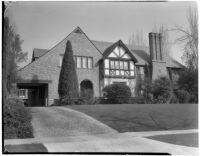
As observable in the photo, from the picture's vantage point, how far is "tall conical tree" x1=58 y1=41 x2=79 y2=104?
16.0 metres

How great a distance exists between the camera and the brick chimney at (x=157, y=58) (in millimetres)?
20683

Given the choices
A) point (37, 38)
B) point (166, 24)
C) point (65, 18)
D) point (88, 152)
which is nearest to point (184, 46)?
point (166, 24)

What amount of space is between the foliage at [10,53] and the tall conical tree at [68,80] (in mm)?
4669

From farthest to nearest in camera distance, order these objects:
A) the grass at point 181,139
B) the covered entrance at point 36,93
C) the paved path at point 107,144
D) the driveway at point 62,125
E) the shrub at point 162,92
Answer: the shrub at point 162,92 → the covered entrance at point 36,93 → the driveway at point 62,125 → the grass at point 181,139 → the paved path at point 107,144

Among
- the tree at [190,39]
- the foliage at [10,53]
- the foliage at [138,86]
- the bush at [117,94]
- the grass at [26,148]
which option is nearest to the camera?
the grass at [26,148]

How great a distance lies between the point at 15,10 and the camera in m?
9.97

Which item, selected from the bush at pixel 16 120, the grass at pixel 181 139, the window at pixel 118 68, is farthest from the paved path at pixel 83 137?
the window at pixel 118 68

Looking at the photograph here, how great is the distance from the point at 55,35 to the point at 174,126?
6.71 meters

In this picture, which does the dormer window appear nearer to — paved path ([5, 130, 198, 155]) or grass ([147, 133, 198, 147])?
grass ([147, 133, 198, 147])

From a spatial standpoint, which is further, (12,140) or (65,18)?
(65,18)

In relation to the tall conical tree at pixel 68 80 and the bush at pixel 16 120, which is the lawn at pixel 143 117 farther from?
the bush at pixel 16 120

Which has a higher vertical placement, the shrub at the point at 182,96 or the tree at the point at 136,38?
the tree at the point at 136,38

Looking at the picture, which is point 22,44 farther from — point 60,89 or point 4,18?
point 60,89

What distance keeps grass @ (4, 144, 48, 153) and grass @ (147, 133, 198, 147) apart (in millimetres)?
4053
